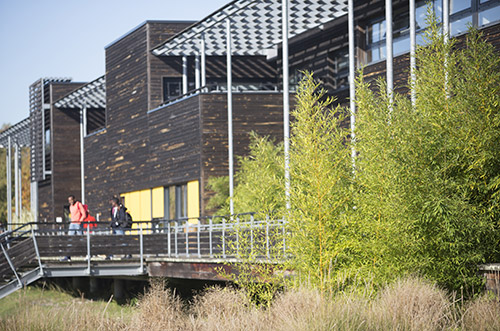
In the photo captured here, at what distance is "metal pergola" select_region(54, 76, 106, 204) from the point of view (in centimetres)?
3211

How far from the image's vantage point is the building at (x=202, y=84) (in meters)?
20.2

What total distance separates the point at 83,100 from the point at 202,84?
12606mm

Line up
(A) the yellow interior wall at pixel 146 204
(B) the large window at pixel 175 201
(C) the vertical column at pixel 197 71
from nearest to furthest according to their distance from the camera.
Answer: (C) the vertical column at pixel 197 71
(B) the large window at pixel 175 201
(A) the yellow interior wall at pixel 146 204

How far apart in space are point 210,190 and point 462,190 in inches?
549

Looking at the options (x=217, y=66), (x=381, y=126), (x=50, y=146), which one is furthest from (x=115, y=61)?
(x=381, y=126)

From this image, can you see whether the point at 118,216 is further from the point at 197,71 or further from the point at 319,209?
the point at 319,209

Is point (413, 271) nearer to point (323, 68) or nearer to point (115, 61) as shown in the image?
point (323, 68)

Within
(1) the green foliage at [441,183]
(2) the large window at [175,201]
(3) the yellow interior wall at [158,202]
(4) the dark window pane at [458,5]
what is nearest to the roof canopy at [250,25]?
(4) the dark window pane at [458,5]

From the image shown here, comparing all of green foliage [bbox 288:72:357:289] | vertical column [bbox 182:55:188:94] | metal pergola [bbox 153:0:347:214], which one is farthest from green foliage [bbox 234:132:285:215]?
green foliage [bbox 288:72:357:289]

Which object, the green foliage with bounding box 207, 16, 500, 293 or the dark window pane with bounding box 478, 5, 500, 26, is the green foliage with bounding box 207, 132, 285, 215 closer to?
the green foliage with bounding box 207, 16, 500, 293

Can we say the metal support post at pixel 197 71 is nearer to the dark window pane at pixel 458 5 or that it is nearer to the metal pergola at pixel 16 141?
the dark window pane at pixel 458 5

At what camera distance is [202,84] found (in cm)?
2431

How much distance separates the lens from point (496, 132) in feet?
32.5

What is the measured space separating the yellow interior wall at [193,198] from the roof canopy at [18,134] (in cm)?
1922
